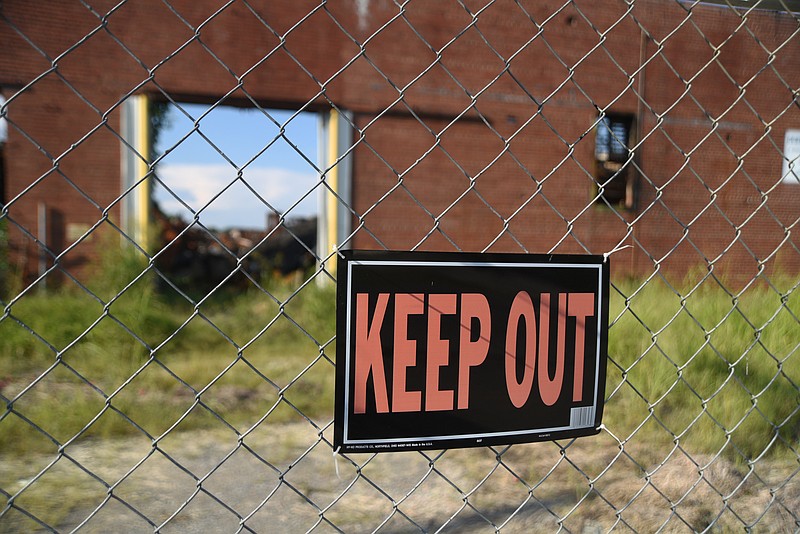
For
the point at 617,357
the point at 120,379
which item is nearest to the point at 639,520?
the point at 617,357

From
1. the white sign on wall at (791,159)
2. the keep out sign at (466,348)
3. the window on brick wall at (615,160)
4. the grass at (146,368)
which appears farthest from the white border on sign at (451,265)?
the window on brick wall at (615,160)

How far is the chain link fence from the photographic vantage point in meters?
2.67

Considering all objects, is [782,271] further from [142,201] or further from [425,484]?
[142,201]

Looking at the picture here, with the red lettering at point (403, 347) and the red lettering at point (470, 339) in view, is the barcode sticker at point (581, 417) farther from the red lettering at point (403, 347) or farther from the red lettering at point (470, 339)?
the red lettering at point (403, 347)

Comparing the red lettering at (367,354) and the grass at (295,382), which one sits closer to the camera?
the red lettering at (367,354)

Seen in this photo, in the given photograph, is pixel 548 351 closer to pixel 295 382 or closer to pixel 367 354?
pixel 367 354

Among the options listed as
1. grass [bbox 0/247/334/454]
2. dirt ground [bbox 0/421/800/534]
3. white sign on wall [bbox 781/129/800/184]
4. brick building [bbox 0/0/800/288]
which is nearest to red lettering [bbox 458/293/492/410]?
dirt ground [bbox 0/421/800/534]

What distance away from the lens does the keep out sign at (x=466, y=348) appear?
4.26 ft

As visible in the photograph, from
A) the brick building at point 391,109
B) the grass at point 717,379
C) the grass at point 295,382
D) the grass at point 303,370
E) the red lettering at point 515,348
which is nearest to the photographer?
the red lettering at point 515,348

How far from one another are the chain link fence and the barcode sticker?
17.9 inches

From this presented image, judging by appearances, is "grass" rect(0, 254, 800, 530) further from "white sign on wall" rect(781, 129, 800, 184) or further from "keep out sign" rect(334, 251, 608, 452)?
"white sign on wall" rect(781, 129, 800, 184)

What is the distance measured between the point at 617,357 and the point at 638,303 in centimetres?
62

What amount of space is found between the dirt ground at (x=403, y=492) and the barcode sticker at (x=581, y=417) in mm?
448

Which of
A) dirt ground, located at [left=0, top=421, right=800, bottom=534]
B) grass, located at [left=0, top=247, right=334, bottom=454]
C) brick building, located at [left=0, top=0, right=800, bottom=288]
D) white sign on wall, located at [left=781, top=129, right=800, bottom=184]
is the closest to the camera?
white sign on wall, located at [left=781, top=129, right=800, bottom=184]
